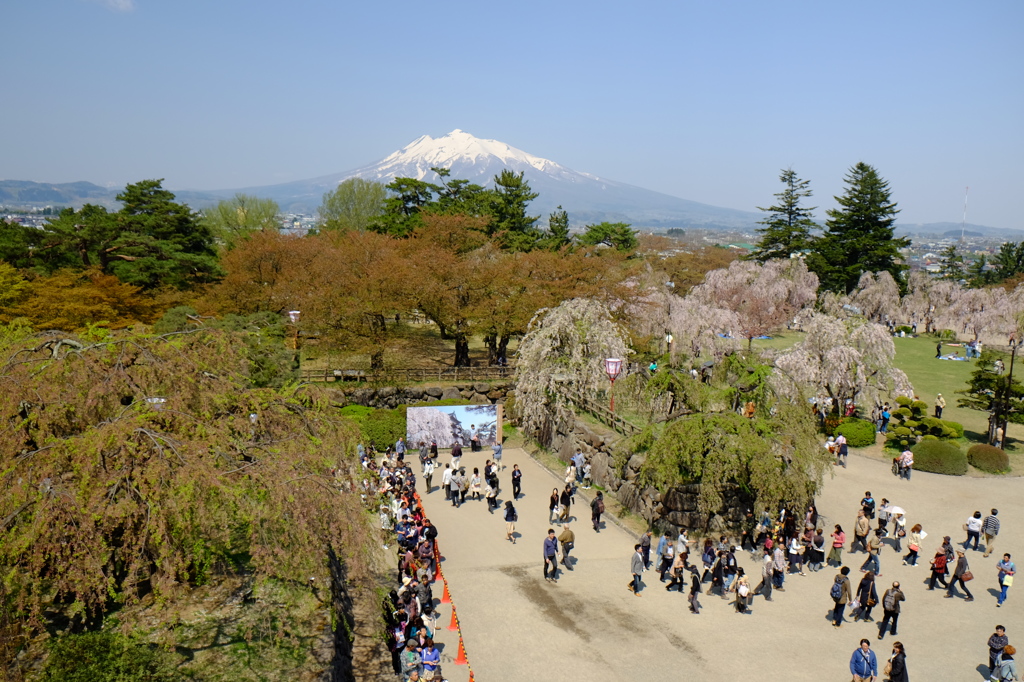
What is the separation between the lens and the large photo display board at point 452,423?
24.9 m

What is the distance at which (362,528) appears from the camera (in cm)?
1005

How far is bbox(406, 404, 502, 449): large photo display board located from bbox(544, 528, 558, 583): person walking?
379 inches

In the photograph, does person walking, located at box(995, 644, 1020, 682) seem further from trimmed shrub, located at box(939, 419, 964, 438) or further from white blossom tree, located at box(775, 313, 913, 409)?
trimmed shrub, located at box(939, 419, 964, 438)

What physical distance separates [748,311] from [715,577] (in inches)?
1443

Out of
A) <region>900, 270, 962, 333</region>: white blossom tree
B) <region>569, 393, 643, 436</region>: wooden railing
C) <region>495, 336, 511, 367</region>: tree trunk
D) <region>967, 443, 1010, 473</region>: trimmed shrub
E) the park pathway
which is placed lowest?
the park pathway

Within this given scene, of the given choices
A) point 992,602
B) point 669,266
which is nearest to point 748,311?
point 669,266

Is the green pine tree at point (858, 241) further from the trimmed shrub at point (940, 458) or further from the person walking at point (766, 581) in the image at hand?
the person walking at point (766, 581)

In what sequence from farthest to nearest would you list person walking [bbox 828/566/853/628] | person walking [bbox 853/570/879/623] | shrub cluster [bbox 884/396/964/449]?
shrub cluster [bbox 884/396/964/449] < person walking [bbox 853/570/879/623] < person walking [bbox 828/566/853/628]

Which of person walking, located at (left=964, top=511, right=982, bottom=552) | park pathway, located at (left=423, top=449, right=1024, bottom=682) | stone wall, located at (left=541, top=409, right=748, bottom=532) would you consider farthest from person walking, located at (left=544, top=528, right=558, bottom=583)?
person walking, located at (left=964, top=511, right=982, bottom=552)

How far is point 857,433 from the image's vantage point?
25.9 meters

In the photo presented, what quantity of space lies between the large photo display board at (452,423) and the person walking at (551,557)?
9.63 metres

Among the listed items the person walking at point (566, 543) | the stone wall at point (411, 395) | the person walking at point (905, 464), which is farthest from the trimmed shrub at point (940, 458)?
the stone wall at point (411, 395)

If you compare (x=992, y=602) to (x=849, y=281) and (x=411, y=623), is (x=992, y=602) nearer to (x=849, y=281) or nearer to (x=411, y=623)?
(x=411, y=623)

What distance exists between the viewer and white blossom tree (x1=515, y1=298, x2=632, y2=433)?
2561 cm
